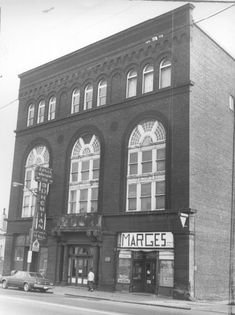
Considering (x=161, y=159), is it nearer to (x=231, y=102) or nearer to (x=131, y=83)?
(x=131, y=83)

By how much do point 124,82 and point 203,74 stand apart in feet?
19.3

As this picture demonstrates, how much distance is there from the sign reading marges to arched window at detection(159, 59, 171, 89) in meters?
10.1

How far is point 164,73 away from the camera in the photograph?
31.6 m

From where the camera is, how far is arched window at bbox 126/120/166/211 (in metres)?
30.2

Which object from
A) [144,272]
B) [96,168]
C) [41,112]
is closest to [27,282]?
[144,272]

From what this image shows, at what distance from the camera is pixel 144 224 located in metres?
29.7

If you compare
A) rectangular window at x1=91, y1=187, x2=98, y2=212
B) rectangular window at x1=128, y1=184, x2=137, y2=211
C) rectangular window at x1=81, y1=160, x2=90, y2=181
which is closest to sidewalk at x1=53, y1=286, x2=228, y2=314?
rectangular window at x1=128, y1=184, x2=137, y2=211

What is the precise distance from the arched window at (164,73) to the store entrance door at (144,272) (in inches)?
455

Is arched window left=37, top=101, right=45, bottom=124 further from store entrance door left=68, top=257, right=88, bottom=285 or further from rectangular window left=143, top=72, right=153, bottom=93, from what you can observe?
store entrance door left=68, top=257, right=88, bottom=285

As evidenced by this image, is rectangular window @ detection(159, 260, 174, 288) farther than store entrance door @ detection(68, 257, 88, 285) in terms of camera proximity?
No

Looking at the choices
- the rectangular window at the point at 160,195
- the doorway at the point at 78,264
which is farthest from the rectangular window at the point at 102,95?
the doorway at the point at 78,264

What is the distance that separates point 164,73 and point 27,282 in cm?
1674

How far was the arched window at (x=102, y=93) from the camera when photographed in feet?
116

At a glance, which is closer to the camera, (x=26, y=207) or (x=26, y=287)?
(x=26, y=287)
